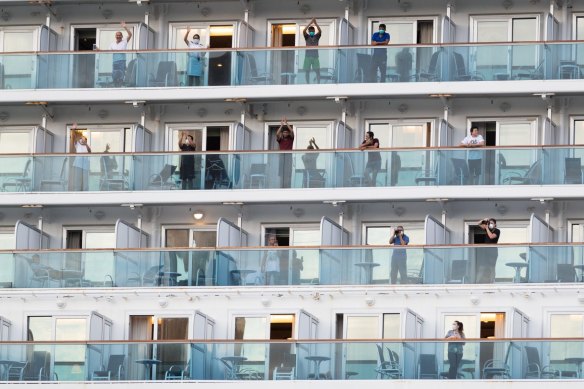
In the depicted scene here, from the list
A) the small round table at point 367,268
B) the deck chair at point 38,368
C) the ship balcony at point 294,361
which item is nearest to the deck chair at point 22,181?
the ship balcony at point 294,361

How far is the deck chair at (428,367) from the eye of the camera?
2279 inches

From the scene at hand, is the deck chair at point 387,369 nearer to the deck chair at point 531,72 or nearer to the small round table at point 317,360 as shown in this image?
Result: the small round table at point 317,360

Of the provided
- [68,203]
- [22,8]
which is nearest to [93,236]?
[68,203]

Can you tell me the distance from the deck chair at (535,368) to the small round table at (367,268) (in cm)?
453

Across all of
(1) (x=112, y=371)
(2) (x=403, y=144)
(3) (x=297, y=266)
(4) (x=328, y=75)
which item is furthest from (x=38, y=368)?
(2) (x=403, y=144)

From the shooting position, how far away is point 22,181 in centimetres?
6275

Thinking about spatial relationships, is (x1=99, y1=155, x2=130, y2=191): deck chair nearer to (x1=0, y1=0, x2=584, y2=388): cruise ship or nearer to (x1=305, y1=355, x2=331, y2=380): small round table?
(x1=0, y1=0, x2=584, y2=388): cruise ship

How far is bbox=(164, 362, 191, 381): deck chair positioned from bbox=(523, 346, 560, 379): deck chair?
287 inches

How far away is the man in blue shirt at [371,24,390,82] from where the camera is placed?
62281mm

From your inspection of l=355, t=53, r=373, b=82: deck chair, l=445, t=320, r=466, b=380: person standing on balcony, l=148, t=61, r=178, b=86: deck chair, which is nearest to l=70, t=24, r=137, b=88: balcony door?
l=148, t=61, r=178, b=86: deck chair

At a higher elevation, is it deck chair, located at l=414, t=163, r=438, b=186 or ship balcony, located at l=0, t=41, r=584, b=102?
ship balcony, located at l=0, t=41, r=584, b=102

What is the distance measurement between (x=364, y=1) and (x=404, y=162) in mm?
4507

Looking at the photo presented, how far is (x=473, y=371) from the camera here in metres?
57.6

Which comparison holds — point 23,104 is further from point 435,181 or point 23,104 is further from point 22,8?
point 435,181
